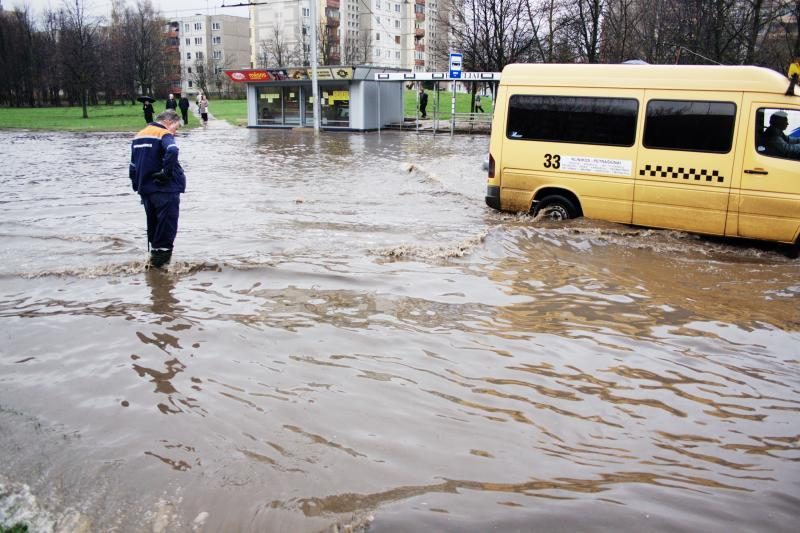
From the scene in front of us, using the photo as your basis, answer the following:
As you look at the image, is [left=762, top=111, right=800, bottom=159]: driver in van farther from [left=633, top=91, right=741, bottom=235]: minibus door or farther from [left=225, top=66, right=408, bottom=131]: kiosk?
[left=225, top=66, right=408, bottom=131]: kiosk

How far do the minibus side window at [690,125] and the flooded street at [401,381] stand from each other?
1254mm

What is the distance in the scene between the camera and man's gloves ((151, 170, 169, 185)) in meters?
7.45

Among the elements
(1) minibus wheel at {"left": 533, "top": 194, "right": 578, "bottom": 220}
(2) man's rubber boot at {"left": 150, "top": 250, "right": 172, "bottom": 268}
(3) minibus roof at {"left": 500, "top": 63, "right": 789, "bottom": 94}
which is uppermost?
(3) minibus roof at {"left": 500, "top": 63, "right": 789, "bottom": 94}

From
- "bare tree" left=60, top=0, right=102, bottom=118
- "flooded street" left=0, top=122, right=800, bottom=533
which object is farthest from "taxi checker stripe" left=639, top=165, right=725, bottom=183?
"bare tree" left=60, top=0, right=102, bottom=118

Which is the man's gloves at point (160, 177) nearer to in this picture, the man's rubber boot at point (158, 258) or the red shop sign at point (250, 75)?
the man's rubber boot at point (158, 258)

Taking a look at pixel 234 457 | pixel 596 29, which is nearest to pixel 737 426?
pixel 234 457

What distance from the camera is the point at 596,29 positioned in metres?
35.6

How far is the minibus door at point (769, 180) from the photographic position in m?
8.45

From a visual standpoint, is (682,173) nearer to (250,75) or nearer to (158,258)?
(158,258)

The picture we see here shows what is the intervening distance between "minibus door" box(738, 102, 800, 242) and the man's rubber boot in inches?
288

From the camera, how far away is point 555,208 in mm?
10258

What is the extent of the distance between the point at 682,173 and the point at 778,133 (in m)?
1.22

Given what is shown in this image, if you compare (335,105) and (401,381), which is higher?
(335,105)

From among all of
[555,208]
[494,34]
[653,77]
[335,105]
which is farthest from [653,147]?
[494,34]
